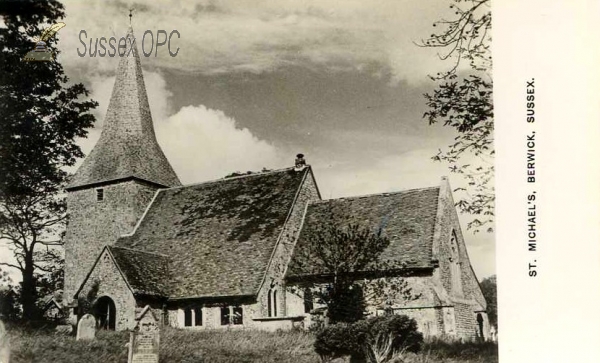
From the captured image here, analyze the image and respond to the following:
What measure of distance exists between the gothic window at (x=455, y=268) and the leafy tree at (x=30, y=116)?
11.2 m

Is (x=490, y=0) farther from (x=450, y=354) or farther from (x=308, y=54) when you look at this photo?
(x=450, y=354)

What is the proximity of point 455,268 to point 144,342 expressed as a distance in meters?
10.6

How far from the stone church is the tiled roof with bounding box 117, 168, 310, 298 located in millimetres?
41

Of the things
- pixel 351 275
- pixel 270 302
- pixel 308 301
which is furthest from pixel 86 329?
pixel 308 301

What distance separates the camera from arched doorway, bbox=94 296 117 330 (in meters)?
17.2

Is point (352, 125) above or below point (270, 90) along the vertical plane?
below

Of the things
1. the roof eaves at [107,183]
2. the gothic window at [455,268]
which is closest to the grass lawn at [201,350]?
the gothic window at [455,268]

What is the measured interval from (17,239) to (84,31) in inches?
299

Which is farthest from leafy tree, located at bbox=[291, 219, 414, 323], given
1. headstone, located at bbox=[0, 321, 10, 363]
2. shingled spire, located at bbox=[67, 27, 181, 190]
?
shingled spire, located at bbox=[67, 27, 181, 190]

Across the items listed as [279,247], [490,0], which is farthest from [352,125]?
[279,247]

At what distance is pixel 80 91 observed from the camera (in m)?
12.9

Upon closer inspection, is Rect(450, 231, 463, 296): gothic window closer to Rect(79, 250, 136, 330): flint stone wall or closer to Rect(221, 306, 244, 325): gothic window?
Rect(221, 306, 244, 325): gothic window

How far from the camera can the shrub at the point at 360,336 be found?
37.6 feet

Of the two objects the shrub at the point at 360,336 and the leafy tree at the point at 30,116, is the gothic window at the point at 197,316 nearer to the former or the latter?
the leafy tree at the point at 30,116
